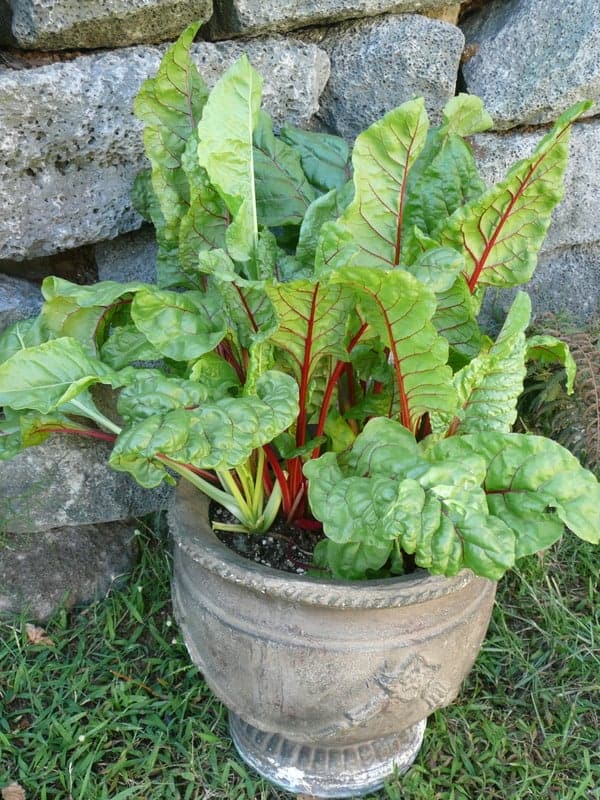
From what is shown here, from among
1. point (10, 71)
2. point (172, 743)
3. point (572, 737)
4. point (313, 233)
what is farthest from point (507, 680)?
point (10, 71)

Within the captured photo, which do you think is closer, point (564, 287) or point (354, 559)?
point (354, 559)

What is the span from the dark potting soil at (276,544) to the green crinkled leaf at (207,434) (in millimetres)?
332

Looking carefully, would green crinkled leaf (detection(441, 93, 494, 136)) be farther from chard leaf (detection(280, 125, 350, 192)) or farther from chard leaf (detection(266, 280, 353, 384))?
chard leaf (detection(266, 280, 353, 384))

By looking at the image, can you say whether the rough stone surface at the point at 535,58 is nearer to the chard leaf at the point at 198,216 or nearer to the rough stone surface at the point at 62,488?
the chard leaf at the point at 198,216

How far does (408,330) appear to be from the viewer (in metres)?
1.18

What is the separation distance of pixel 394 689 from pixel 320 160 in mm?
960

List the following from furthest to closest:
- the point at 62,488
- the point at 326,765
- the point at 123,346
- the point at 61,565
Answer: the point at 61,565 < the point at 62,488 < the point at 326,765 < the point at 123,346

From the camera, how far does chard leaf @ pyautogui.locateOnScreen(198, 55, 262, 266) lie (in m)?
1.25

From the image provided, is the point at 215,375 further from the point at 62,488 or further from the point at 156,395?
the point at 62,488

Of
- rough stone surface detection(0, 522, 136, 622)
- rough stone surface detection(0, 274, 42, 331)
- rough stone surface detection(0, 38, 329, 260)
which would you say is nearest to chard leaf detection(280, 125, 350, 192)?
rough stone surface detection(0, 38, 329, 260)

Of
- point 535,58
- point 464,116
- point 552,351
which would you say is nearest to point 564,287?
point 535,58

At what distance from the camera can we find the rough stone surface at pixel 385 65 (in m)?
1.72

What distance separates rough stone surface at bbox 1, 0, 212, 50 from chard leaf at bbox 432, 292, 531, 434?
84 cm

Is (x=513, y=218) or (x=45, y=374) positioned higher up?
(x=513, y=218)
